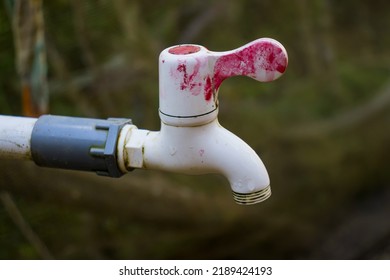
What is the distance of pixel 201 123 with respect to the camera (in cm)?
87

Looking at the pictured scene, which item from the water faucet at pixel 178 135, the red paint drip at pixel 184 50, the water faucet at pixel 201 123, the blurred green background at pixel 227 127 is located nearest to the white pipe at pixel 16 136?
the water faucet at pixel 178 135

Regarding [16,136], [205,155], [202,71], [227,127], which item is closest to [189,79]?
[202,71]

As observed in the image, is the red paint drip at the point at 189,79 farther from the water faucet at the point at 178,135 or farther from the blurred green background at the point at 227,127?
the blurred green background at the point at 227,127

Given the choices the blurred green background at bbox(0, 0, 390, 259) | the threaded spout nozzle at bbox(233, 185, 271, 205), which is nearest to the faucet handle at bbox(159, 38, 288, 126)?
the threaded spout nozzle at bbox(233, 185, 271, 205)

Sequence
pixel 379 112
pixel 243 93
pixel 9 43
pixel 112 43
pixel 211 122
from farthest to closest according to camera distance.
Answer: pixel 379 112, pixel 243 93, pixel 112 43, pixel 9 43, pixel 211 122

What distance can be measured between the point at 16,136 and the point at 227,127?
1.31 metres

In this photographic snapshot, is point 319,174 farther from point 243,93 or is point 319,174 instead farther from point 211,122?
point 211,122

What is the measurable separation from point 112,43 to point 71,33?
0.16 metres

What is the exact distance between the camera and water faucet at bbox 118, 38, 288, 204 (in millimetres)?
824

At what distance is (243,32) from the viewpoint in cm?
242

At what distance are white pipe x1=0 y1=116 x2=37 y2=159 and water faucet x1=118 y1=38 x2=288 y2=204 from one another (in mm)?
140

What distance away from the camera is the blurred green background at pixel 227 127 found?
1.64 m

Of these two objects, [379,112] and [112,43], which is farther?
[379,112]

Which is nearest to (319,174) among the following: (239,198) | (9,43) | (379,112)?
(379,112)
